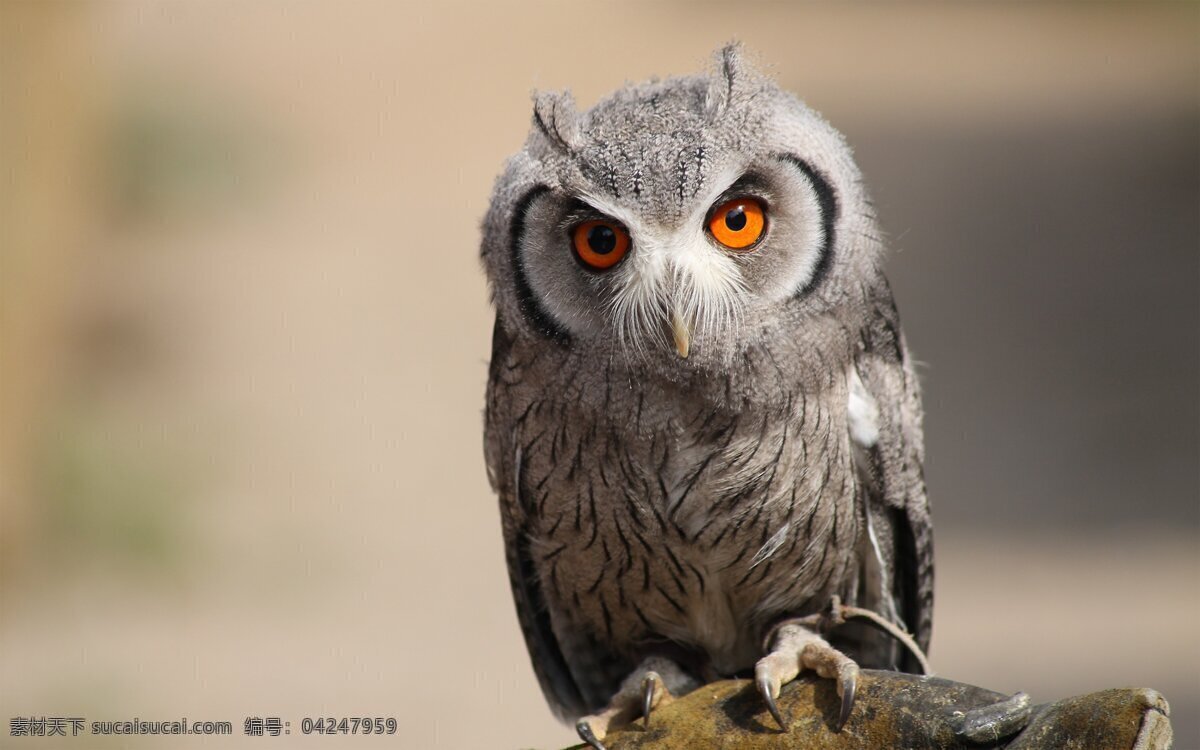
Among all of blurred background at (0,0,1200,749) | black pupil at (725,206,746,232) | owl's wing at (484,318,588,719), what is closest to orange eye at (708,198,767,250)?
black pupil at (725,206,746,232)

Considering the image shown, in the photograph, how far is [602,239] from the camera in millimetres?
1750

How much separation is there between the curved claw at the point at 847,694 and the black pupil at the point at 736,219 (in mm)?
654

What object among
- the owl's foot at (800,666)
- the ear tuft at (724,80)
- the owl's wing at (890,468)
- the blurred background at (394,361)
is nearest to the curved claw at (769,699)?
the owl's foot at (800,666)

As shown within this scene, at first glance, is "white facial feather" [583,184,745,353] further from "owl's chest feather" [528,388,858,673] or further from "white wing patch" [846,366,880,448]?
"white wing patch" [846,366,880,448]

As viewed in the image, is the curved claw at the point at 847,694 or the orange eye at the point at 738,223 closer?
the curved claw at the point at 847,694

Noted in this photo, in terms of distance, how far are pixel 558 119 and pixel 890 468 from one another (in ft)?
2.69

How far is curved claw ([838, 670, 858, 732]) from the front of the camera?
5.32ft

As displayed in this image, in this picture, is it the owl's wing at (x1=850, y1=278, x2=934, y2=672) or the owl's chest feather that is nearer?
the owl's chest feather

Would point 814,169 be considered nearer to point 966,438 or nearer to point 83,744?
point 83,744

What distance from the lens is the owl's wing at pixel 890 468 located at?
6.48ft

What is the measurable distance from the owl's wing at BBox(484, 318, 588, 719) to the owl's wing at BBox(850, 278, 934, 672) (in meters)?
0.58

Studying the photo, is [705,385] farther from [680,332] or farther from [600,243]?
[600,243]

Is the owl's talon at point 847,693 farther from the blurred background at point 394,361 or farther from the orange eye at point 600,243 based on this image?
the blurred background at point 394,361

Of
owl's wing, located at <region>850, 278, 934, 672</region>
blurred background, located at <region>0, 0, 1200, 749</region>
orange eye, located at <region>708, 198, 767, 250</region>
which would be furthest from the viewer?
blurred background, located at <region>0, 0, 1200, 749</region>
